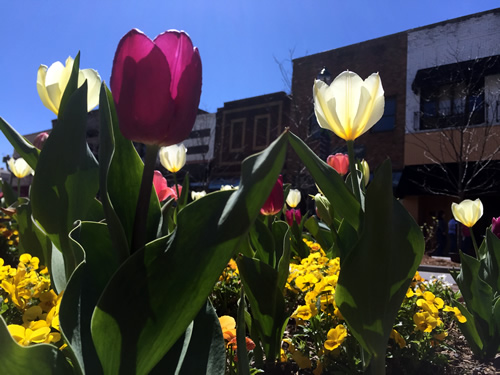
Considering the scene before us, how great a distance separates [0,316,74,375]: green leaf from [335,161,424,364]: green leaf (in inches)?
23.4

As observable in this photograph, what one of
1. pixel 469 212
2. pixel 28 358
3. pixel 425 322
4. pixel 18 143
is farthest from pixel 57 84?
pixel 469 212

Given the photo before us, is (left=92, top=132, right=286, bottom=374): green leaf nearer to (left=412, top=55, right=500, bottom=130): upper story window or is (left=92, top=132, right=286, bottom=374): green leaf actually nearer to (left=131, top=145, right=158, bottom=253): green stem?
(left=131, top=145, right=158, bottom=253): green stem

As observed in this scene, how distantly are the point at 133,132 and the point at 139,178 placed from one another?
0.57 feet

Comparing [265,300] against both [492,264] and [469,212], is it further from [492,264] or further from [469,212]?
[469,212]

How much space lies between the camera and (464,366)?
1.91 metres

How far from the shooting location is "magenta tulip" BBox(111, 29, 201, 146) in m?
0.65

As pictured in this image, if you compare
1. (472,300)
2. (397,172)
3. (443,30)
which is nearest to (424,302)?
(472,300)

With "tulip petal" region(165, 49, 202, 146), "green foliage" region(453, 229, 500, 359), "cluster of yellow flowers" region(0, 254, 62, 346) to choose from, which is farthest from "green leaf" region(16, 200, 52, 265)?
"green foliage" region(453, 229, 500, 359)

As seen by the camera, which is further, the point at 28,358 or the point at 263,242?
the point at 263,242

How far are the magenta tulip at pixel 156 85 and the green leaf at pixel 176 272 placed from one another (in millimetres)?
144

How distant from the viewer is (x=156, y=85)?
646mm

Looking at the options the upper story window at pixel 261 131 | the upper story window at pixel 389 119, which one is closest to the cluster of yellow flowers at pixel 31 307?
the upper story window at pixel 389 119

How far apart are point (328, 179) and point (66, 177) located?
57 centimetres

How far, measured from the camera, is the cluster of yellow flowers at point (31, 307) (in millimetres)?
853
